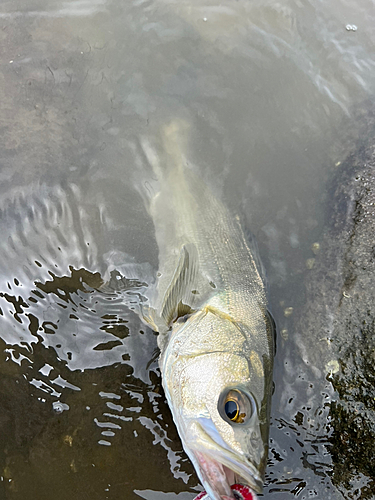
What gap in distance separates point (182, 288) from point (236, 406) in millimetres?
1137

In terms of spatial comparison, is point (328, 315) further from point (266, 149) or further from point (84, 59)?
point (84, 59)

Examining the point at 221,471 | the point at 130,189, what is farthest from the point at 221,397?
the point at 130,189

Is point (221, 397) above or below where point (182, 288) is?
above

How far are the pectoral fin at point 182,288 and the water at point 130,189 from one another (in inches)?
13.4

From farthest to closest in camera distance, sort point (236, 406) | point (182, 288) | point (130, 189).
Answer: point (130, 189) → point (182, 288) → point (236, 406)

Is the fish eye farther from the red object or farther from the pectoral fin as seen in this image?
the pectoral fin

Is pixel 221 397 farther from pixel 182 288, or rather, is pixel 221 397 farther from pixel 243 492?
pixel 182 288

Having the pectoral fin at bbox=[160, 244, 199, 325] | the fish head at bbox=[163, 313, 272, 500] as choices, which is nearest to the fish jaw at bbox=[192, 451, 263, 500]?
the fish head at bbox=[163, 313, 272, 500]

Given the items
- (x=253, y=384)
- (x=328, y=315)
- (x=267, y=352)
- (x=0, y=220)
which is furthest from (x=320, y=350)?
(x=0, y=220)

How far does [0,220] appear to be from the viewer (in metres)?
3.60

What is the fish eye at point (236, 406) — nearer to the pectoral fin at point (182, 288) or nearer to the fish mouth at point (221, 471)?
the fish mouth at point (221, 471)

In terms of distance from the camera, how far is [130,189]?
12.7 feet

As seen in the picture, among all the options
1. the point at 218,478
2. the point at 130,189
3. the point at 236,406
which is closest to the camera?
the point at 218,478

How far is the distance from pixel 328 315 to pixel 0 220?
11.0 feet
